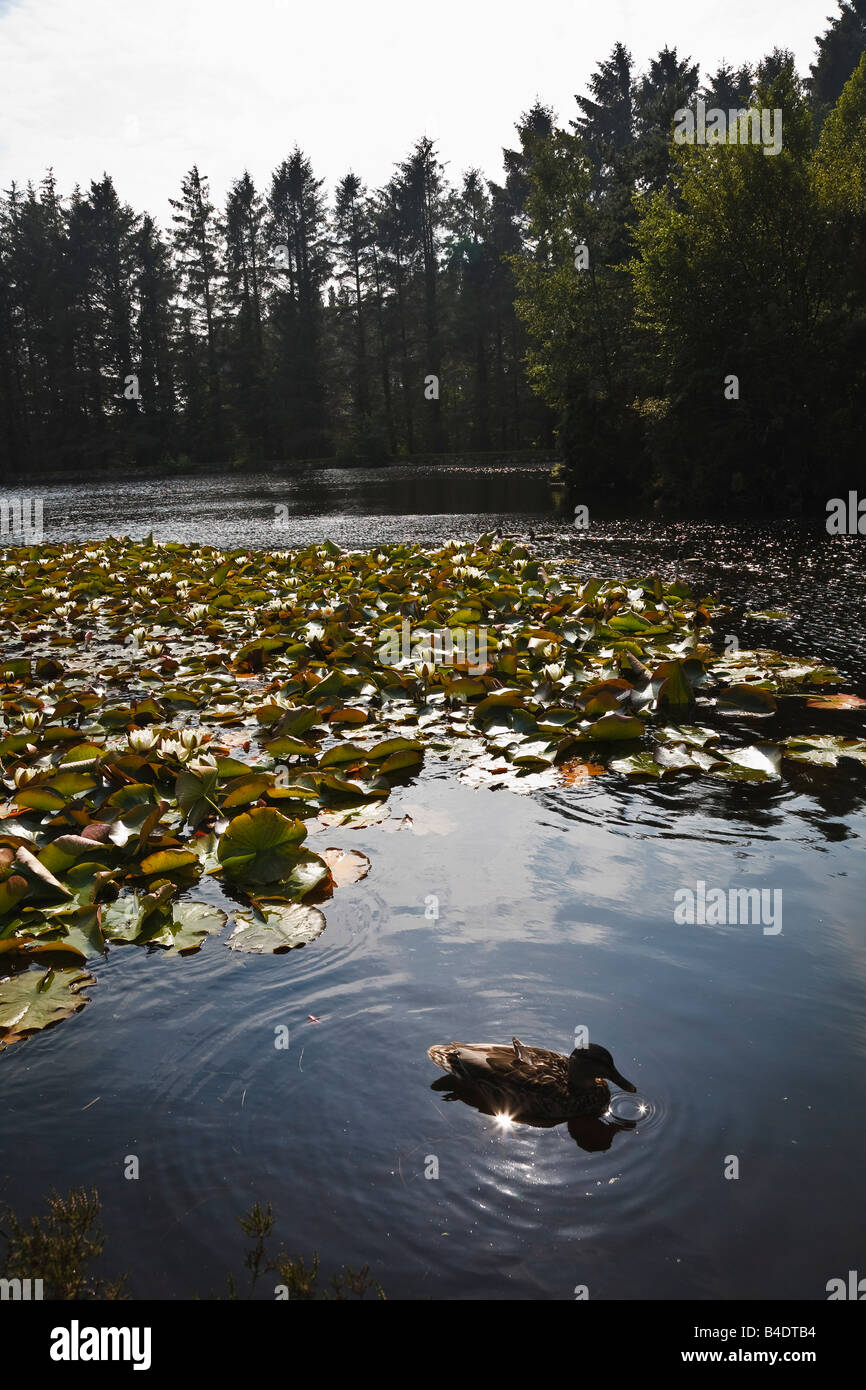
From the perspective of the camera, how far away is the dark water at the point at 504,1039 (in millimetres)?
1934

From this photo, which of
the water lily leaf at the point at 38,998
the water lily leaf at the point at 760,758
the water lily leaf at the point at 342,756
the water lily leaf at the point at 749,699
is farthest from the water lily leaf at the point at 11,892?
the water lily leaf at the point at 749,699

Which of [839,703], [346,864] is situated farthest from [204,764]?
[839,703]

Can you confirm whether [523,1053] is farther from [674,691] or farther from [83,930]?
[674,691]

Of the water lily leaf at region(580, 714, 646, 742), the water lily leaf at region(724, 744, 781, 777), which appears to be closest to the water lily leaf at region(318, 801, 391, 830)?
the water lily leaf at region(580, 714, 646, 742)

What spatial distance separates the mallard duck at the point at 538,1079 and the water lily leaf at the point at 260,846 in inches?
51.2

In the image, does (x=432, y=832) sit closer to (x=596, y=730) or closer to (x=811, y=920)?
(x=596, y=730)

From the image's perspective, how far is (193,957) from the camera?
309 cm

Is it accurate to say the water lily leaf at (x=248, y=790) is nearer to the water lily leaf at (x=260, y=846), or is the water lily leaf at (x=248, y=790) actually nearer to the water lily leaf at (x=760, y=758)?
the water lily leaf at (x=260, y=846)

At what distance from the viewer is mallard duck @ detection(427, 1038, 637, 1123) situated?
2.31 meters

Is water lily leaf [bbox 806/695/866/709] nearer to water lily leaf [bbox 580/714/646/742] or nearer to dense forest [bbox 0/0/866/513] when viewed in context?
water lily leaf [bbox 580/714/646/742]

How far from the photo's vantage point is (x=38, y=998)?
2812 millimetres

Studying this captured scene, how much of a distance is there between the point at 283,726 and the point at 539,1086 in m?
3.12

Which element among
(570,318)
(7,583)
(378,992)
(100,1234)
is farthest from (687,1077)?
(570,318)

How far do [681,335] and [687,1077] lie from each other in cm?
2129
